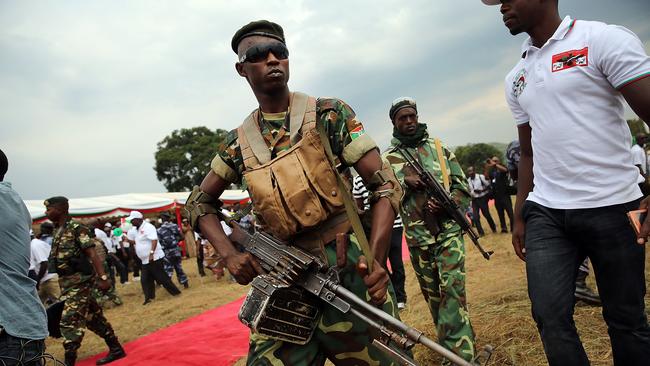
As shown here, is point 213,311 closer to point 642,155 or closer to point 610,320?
→ point 610,320

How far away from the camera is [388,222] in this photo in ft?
6.47

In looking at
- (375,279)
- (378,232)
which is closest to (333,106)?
(378,232)

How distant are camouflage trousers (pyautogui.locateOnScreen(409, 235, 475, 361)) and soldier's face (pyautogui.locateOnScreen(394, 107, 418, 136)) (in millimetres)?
1044

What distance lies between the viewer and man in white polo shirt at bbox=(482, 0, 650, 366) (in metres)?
1.82

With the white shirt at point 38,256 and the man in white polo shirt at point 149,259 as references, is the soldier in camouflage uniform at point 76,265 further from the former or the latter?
the man in white polo shirt at point 149,259

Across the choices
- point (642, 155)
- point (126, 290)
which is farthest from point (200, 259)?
point (642, 155)

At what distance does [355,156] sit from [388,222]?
35 cm

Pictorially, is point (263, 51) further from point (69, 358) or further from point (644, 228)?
point (69, 358)

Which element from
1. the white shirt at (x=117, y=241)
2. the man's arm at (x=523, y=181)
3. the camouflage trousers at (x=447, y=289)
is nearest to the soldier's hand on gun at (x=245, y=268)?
the man's arm at (x=523, y=181)

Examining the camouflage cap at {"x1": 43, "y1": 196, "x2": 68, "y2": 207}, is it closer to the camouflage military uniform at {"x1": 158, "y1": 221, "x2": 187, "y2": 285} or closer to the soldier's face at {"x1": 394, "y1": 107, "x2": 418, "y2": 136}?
the soldier's face at {"x1": 394, "y1": 107, "x2": 418, "y2": 136}

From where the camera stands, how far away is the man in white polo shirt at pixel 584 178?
1816mm

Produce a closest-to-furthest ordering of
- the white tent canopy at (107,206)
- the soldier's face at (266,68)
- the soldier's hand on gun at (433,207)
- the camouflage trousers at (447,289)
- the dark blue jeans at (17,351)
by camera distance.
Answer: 1. the soldier's face at (266,68)
2. the dark blue jeans at (17,351)
3. the camouflage trousers at (447,289)
4. the soldier's hand on gun at (433,207)
5. the white tent canopy at (107,206)

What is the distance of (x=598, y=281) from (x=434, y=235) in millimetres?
1625

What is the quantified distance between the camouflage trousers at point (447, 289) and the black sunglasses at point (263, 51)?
2136mm
